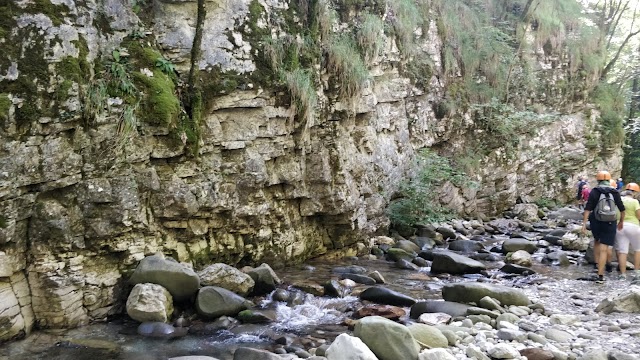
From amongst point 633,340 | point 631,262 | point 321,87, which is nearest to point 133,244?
point 321,87

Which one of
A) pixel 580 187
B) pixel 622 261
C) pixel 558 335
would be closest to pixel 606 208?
pixel 622 261

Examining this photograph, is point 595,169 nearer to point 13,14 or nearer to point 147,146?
point 147,146

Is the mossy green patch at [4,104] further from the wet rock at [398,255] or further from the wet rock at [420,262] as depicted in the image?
the wet rock at [420,262]

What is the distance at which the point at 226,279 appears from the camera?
242 inches

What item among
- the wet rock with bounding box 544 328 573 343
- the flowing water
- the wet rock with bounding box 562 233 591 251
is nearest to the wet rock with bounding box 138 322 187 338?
the flowing water

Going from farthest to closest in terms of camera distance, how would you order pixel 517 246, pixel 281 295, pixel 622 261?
pixel 517 246 → pixel 622 261 → pixel 281 295

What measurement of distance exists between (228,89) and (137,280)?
9.95 ft

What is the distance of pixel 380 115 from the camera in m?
11.0

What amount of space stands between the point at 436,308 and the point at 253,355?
2.60 m

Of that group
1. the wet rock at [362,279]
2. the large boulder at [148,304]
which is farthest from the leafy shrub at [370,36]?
the large boulder at [148,304]

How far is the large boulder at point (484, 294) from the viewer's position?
19.7ft

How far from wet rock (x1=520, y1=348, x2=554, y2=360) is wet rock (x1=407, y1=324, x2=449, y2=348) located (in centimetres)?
71

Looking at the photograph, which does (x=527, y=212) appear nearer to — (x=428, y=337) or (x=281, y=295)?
(x=281, y=295)

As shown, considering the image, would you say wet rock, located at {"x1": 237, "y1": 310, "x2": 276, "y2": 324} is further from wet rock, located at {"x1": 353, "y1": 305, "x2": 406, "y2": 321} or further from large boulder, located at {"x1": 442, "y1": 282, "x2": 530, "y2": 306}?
large boulder, located at {"x1": 442, "y1": 282, "x2": 530, "y2": 306}
